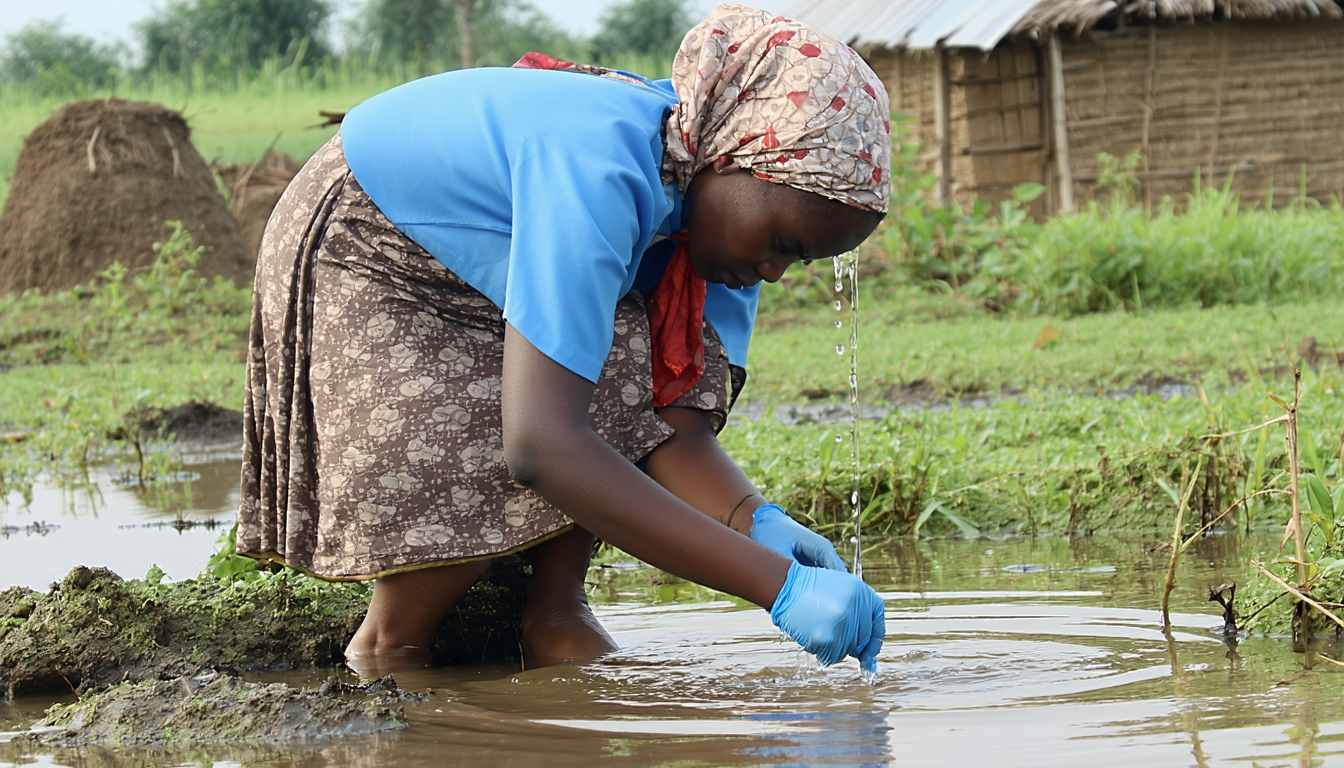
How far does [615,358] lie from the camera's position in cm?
246

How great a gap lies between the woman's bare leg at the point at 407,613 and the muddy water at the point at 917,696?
67mm

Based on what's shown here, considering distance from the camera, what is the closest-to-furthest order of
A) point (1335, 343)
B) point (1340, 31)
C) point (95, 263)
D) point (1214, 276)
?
1. point (1335, 343)
2. point (1214, 276)
3. point (95, 263)
4. point (1340, 31)

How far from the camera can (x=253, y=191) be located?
13383 mm

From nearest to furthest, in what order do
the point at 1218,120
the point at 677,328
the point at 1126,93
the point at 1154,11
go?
1. the point at 677,328
2. the point at 1154,11
3. the point at 1126,93
4. the point at 1218,120

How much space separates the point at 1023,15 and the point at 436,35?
17594 millimetres

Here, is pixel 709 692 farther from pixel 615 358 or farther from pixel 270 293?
pixel 270 293

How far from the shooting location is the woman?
6.69ft

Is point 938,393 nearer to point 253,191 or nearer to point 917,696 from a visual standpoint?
point 917,696

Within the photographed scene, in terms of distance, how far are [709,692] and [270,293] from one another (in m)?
1.08

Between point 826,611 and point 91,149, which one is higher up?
point 91,149

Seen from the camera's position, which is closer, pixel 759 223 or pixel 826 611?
pixel 826 611

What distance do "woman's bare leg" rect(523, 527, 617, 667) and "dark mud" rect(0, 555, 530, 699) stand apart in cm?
11

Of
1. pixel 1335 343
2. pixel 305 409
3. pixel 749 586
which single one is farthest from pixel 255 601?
pixel 1335 343

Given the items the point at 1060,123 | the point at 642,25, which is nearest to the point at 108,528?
the point at 1060,123
